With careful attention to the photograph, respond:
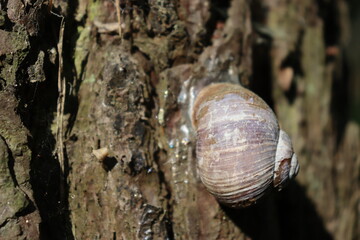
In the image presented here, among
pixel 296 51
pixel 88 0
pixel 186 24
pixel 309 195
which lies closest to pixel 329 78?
pixel 296 51

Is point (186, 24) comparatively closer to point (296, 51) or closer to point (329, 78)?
point (296, 51)

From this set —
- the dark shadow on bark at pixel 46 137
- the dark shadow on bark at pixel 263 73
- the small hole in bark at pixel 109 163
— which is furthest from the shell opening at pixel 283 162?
the dark shadow on bark at pixel 263 73

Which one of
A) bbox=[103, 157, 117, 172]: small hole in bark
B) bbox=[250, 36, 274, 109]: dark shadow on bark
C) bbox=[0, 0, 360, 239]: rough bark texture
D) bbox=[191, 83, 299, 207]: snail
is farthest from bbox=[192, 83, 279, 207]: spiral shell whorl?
bbox=[250, 36, 274, 109]: dark shadow on bark

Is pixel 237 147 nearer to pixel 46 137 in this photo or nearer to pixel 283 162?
pixel 283 162

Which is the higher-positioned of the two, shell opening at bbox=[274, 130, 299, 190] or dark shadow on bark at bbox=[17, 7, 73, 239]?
dark shadow on bark at bbox=[17, 7, 73, 239]

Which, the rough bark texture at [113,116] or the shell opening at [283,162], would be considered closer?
the rough bark texture at [113,116]

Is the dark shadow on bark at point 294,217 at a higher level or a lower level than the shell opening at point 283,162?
lower

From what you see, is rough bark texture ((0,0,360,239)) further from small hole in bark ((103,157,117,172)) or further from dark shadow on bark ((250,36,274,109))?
dark shadow on bark ((250,36,274,109))

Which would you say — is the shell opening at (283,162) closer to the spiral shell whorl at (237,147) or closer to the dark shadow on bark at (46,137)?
the spiral shell whorl at (237,147)

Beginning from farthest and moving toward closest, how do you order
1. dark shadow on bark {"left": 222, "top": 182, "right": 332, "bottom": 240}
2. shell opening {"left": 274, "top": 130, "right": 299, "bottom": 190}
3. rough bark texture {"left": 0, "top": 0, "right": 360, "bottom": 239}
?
dark shadow on bark {"left": 222, "top": 182, "right": 332, "bottom": 240} → shell opening {"left": 274, "top": 130, "right": 299, "bottom": 190} → rough bark texture {"left": 0, "top": 0, "right": 360, "bottom": 239}
